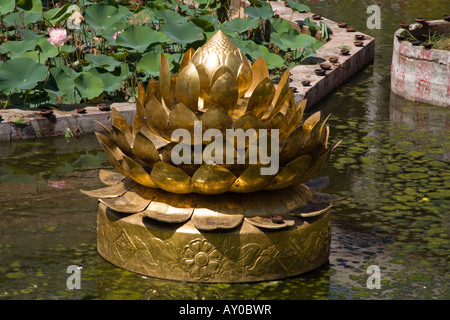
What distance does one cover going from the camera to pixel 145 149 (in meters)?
3.27

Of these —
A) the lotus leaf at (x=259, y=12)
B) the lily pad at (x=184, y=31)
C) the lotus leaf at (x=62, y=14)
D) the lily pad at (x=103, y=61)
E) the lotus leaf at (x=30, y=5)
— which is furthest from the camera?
the lotus leaf at (x=259, y=12)

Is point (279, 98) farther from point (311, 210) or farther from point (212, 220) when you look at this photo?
point (212, 220)

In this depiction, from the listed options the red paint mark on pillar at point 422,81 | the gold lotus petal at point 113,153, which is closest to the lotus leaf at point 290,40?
the red paint mark on pillar at point 422,81

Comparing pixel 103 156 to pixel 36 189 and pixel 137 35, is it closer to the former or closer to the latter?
pixel 36 189

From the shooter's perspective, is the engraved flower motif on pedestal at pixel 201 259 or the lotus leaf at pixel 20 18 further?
the lotus leaf at pixel 20 18

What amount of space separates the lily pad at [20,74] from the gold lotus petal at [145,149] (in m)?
2.31

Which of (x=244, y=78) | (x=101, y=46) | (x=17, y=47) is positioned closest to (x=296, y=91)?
(x=101, y=46)

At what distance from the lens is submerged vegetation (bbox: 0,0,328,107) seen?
5711 mm

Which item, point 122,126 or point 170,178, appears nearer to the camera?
point 170,178

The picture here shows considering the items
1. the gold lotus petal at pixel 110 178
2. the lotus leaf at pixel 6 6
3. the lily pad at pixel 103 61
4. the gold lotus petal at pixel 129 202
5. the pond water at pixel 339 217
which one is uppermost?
the lotus leaf at pixel 6 6

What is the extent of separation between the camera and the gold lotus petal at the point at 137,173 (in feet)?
10.7

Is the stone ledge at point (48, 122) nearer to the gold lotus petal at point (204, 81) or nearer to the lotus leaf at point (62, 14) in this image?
the lotus leaf at point (62, 14)

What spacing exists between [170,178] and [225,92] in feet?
1.38

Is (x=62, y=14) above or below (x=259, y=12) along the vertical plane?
above
